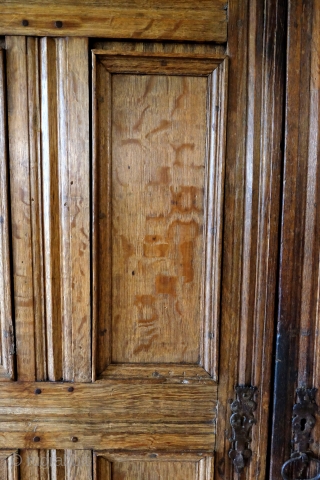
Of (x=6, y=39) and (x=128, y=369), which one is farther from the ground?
(x=6, y=39)

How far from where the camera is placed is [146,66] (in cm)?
81

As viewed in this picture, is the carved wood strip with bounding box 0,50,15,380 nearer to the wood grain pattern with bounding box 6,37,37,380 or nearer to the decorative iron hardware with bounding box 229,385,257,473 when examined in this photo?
the wood grain pattern with bounding box 6,37,37,380

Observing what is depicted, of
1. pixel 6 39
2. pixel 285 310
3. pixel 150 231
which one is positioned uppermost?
pixel 6 39

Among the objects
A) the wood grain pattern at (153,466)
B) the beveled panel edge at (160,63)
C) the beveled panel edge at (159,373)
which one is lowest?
the wood grain pattern at (153,466)

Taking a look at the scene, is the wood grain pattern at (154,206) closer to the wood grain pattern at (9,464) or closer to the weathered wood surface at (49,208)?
the weathered wood surface at (49,208)

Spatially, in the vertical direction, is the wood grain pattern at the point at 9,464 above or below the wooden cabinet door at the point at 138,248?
below

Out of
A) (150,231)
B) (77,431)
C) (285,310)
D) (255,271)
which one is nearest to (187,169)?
(150,231)

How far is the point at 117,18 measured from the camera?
78 cm

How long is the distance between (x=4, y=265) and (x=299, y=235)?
2.07 feet

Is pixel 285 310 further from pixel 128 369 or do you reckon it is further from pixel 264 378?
pixel 128 369

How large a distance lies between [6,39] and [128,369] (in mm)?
740

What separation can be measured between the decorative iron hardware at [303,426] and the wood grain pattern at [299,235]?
0.01 metres

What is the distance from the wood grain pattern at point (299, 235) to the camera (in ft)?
2.59

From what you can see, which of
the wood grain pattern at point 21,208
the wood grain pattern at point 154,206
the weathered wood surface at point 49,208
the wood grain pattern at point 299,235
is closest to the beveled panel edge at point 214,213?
the wood grain pattern at point 154,206
